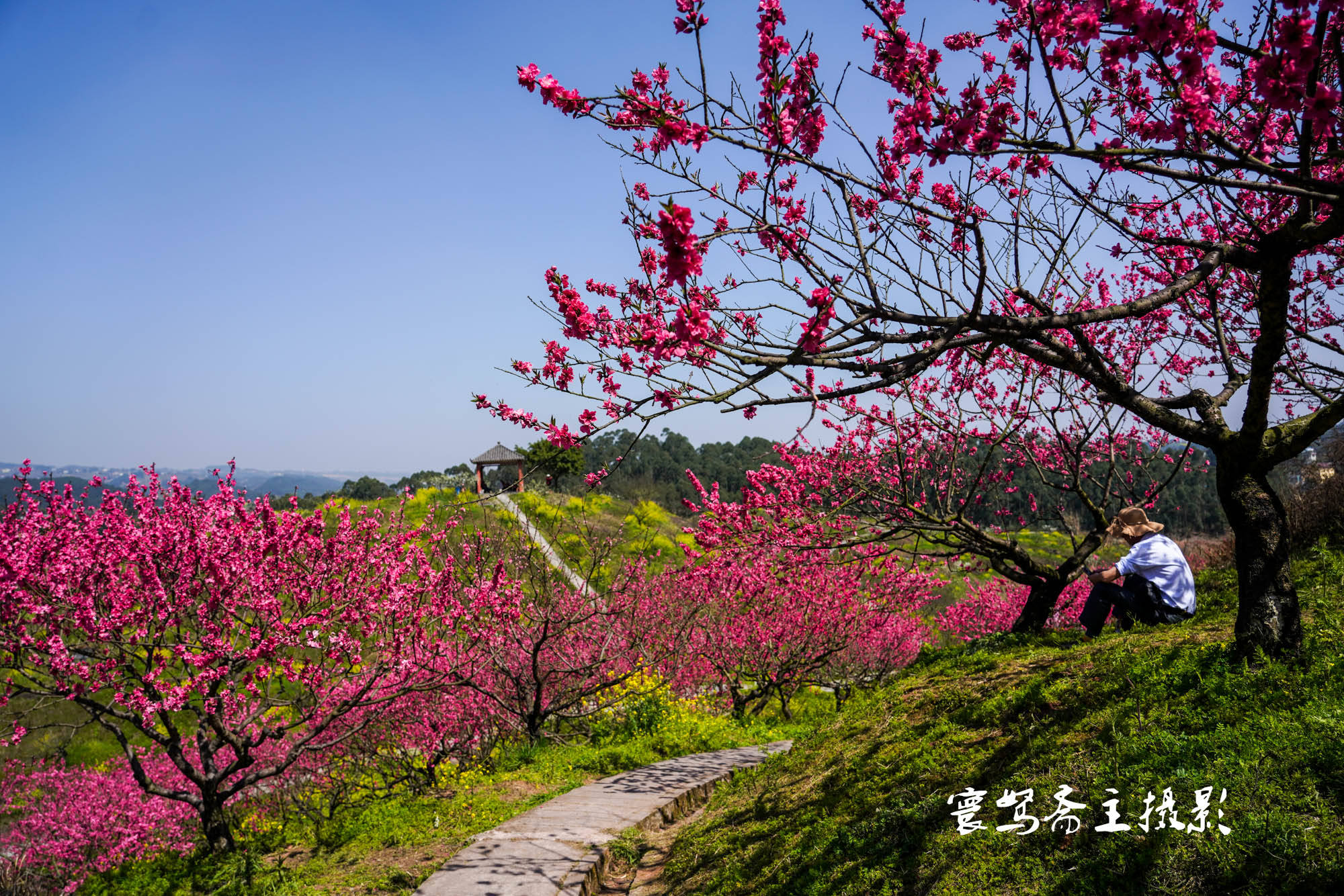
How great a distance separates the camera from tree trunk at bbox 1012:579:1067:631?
687 cm

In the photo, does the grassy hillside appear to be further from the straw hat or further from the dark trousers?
the straw hat

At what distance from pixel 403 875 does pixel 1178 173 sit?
18.4 ft

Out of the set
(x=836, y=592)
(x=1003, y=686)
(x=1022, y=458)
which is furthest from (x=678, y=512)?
(x=1003, y=686)

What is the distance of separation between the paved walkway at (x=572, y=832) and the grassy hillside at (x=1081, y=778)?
1.87ft

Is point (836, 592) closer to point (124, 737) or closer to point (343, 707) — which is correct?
point (343, 707)

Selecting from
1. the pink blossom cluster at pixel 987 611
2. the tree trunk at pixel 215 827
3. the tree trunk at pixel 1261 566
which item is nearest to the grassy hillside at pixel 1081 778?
the tree trunk at pixel 1261 566

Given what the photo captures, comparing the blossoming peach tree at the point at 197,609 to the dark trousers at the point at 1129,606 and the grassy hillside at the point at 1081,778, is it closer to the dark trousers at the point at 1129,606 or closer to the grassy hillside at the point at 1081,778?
the grassy hillside at the point at 1081,778

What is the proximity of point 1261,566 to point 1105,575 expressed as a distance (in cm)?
190

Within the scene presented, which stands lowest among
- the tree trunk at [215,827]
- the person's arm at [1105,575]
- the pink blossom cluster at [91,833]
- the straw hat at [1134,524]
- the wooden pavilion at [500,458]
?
the pink blossom cluster at [91,833]

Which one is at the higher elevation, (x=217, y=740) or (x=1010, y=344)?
(x=1010, y=344)

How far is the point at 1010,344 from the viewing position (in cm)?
336

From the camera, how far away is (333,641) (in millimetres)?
6230

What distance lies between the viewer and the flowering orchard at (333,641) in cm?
579

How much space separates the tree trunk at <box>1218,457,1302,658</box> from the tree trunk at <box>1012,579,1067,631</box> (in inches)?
119
